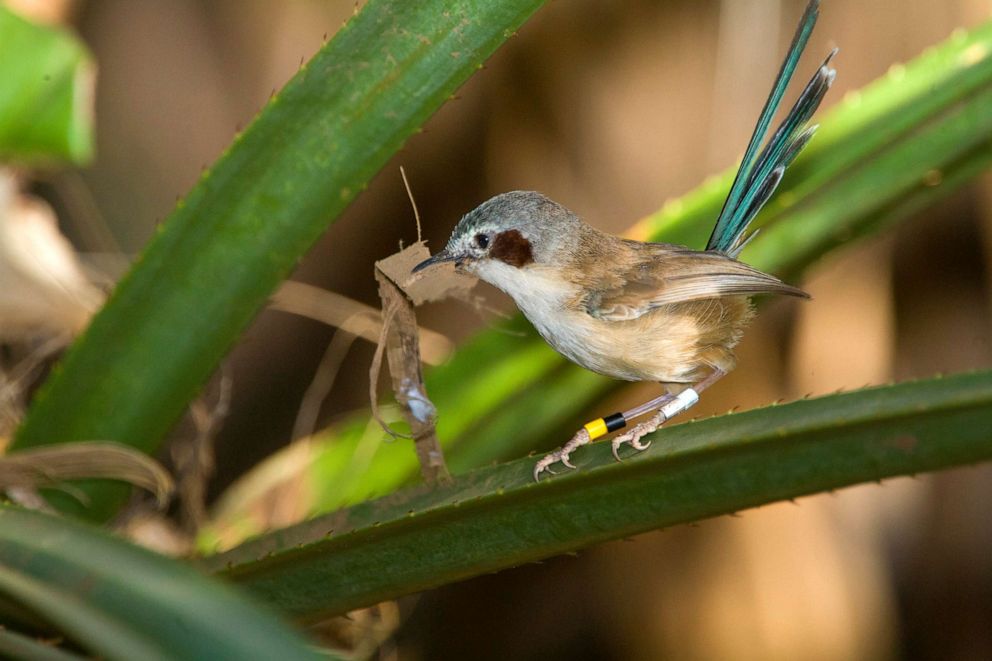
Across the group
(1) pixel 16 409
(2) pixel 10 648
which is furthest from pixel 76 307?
(2) pixel 10 648

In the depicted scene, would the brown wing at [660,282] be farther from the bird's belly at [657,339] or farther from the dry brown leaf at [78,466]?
the dry brown leaf at [78,466]

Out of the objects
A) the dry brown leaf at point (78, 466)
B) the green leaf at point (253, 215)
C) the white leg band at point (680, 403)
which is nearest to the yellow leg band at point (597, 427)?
the white leg band at point (680, 403)

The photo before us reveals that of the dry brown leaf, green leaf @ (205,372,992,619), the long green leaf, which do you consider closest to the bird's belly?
green leaf @ (205,372,992,619)

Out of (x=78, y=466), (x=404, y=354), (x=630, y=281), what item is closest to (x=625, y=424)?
(x=630, y=281)

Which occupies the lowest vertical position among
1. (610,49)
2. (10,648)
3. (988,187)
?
(10,648)

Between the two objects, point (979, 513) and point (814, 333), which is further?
point (979, 513)

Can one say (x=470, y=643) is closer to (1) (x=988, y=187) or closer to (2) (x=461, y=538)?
(2) (x=461, y=538)

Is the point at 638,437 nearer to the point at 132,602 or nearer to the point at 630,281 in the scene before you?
the point at 630,281

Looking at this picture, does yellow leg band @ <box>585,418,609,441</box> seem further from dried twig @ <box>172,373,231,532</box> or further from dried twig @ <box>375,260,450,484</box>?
dried twig @ <box>172,373,231,532</box>
